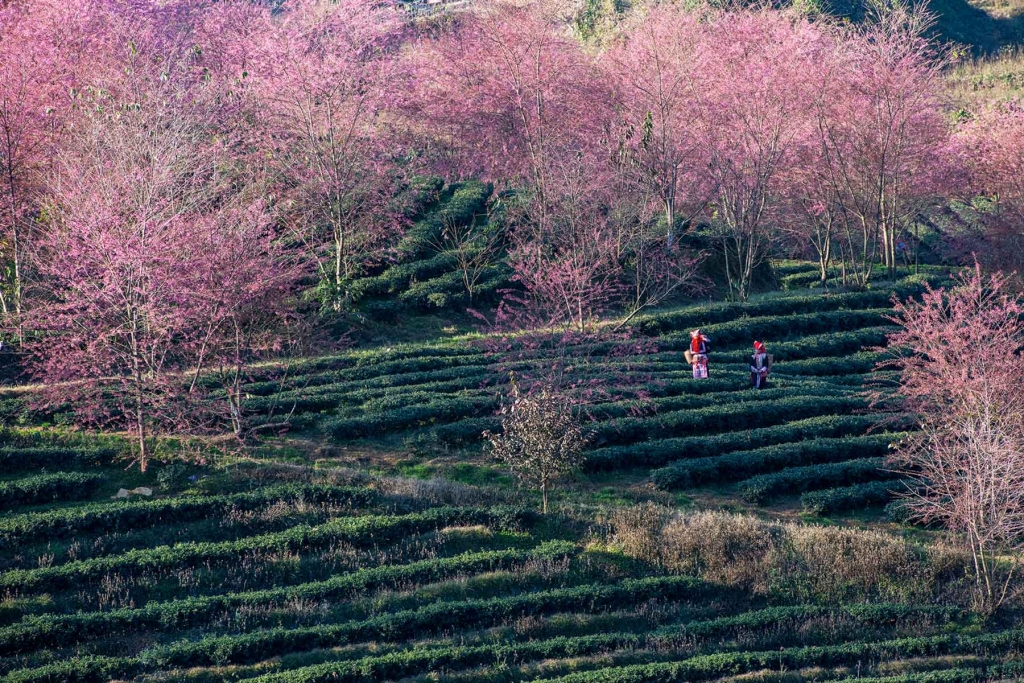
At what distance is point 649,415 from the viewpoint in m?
22.4

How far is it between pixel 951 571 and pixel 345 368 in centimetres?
1465

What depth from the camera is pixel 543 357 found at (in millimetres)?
24156

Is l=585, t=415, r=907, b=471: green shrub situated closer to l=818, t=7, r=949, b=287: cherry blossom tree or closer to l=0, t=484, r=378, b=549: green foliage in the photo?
l=0, t=484, r=378, b=549: green foliage

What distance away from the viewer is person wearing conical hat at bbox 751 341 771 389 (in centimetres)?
2394

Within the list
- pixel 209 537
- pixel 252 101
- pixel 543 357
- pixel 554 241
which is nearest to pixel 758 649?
pixel 209 537

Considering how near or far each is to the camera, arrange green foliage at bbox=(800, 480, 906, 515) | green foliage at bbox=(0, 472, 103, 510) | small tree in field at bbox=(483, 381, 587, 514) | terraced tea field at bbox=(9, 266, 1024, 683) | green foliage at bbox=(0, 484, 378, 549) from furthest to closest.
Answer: green foliage at bbox=(800, 480, 906, 515) < small tree in field at bbox=(483, 381, 587, 514) < green foliage at bbox=(0, 472, 103, 510) < green foliage at bbox=(0, 484, 378, 549) < terraced tea field at bbox=(9, 266, 1024, 683)

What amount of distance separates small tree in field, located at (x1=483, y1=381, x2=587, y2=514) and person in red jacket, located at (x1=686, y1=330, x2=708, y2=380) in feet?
17.3

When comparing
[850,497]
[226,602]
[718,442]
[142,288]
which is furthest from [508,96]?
[226,602]

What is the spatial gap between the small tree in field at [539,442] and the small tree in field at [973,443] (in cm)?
638

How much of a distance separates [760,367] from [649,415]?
3.53 metres

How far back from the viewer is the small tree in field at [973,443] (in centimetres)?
1631

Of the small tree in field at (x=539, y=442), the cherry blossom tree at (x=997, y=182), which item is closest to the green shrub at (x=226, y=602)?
the small tree in field at (x=539, y=442)

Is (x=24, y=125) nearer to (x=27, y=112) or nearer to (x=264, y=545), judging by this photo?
(x=27, y=112)

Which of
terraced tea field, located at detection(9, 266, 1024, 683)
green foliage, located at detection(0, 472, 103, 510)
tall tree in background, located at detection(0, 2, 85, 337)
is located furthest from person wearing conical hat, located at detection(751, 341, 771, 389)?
tall tree in background, located at detection(0, 2, 85, 337)
